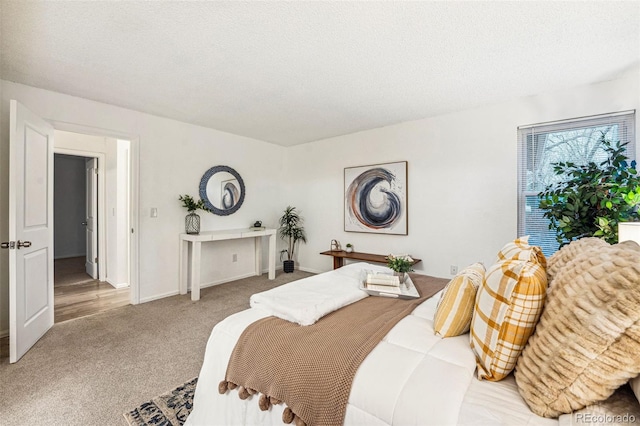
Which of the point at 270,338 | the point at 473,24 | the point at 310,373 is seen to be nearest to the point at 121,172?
the point at 270,338

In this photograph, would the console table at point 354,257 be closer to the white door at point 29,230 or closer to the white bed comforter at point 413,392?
the white bed comforter at point 413,392

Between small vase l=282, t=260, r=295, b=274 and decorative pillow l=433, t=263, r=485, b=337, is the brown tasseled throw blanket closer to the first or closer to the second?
decorative pillow l=433, t=263, r=485, b=337

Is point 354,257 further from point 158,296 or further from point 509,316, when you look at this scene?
point 509,316

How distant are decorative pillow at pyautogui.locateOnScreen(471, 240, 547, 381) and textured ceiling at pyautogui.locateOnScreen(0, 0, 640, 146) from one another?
5.15ft

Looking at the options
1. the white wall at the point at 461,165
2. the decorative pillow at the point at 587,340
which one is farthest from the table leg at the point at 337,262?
the decorative pillow at the point at 587,340

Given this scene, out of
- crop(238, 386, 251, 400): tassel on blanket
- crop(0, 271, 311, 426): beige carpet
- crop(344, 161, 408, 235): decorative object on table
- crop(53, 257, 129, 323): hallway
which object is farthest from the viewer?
crop(344, 161, 408, 235): decorative object on table

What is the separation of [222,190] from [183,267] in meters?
1.29

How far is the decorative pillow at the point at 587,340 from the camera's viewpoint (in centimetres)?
72

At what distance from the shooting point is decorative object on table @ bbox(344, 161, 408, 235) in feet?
13.0

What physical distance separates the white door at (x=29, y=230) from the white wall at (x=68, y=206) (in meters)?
4.80

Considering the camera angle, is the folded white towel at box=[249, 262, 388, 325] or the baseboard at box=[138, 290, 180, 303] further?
the baseboard at box=[138, 290, 180, 303]

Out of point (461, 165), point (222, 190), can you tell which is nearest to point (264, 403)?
point (461, 165)

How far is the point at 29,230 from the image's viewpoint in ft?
7.89

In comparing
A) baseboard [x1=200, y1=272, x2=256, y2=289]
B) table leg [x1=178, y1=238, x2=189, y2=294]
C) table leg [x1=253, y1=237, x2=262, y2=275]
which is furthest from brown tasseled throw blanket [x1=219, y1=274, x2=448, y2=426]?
table leg [x1=253, y1=237, x2=262, y2=275]
